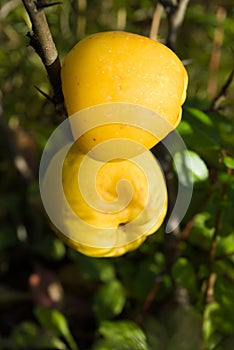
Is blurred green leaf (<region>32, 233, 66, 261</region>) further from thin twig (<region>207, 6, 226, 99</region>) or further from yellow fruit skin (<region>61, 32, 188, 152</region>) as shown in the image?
yellow fruit skin (<region>61, 32, 188, 152</region>)

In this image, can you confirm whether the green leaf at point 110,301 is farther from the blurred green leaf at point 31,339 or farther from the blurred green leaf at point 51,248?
the blurred green leaf at point 51,248

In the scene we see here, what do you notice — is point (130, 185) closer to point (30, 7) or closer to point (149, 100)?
point (149, 100)

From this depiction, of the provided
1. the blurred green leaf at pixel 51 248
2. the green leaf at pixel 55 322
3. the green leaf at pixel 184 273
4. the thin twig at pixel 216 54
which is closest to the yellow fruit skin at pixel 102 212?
the green leaf at pixel 184 273

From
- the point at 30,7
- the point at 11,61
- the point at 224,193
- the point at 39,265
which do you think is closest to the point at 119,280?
the point at 39,265

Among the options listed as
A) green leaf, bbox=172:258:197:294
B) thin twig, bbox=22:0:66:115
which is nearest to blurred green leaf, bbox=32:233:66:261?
green leaf, bbox=172:258:197:294

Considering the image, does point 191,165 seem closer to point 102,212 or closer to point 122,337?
point 102,212

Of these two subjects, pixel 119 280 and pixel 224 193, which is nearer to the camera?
pixel 224 193
